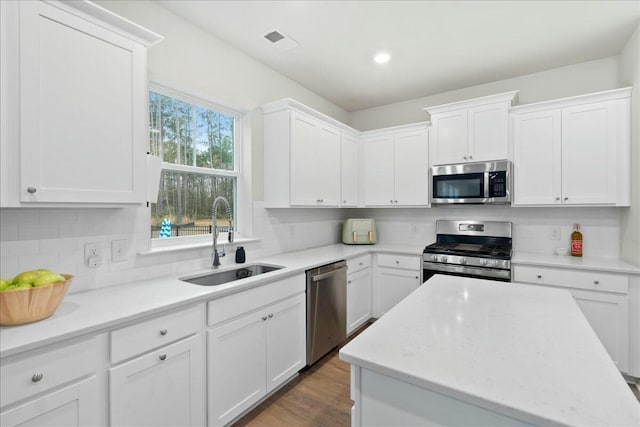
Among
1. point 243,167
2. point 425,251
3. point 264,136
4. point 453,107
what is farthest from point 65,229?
point 453,107

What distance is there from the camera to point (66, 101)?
4.84 feet

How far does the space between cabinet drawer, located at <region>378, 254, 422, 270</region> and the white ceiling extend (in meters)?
1.99

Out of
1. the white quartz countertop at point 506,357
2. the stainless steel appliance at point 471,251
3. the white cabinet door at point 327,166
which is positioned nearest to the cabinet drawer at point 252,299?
the white quartz countertop at point 506,357

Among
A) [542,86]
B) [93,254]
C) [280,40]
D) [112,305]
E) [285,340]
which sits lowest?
[285,340]

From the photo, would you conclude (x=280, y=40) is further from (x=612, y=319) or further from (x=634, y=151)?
(x=612, y=319)

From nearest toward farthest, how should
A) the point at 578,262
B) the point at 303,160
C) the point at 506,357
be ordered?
the point at 506,357 < the point at 578,262 < the point at 303,160

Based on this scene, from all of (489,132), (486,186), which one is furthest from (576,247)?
(489,132)

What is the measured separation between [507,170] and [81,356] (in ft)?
11.5

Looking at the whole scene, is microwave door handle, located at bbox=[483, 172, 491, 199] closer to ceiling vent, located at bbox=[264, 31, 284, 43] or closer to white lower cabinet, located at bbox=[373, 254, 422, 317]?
white lower cabinet, located at bbox=[373, 254, 422, 317]

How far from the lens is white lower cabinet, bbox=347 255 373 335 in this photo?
3.24 m

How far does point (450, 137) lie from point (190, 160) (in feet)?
8.75

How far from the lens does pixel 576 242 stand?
3.01 m

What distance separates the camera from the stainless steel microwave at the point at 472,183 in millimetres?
3084

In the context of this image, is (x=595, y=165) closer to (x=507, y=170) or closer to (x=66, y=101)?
(x=507, y=170)
